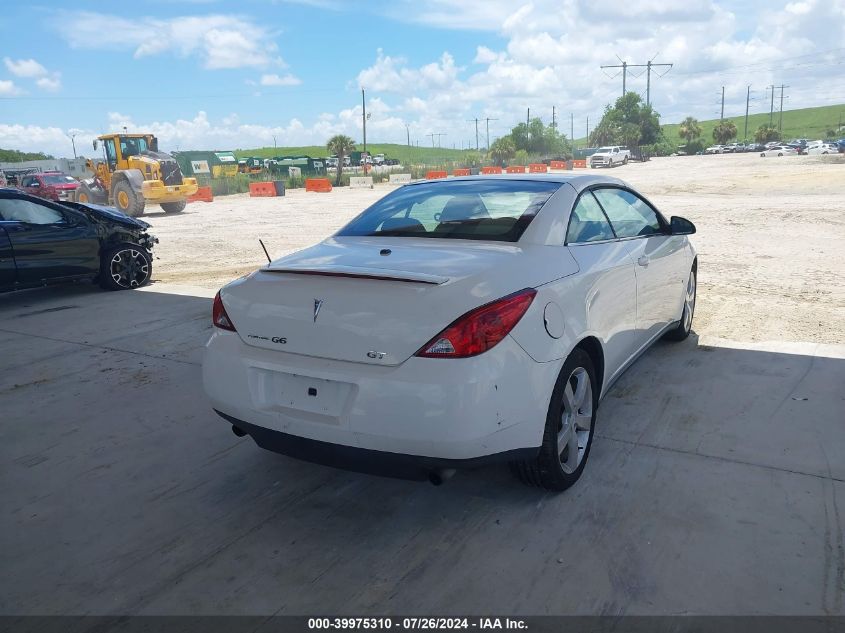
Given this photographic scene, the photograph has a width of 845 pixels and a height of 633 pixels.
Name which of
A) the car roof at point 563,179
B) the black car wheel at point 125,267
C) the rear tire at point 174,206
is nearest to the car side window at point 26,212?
the black car wheel at point 125,267

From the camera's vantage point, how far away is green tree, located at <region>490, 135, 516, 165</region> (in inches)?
3378

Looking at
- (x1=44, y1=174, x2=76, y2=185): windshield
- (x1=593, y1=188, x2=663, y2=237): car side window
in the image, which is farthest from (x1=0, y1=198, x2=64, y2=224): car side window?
(x1=44, y1=174, x2=76, y2=185): windshield

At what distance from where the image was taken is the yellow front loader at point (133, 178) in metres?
23.0

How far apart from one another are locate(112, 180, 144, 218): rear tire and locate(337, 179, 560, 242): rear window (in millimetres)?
20951

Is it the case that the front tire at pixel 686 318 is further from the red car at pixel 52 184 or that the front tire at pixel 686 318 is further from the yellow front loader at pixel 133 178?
the red car at pixel 52 184

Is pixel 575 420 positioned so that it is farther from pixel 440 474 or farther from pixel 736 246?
pixel 736 246

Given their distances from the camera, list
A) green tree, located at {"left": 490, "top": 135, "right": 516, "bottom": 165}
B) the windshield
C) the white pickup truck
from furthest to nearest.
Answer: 1. green tree, located at {"left": 490, "top": 135, "right": 516, "bottom": 165}
2. the white pickup truck
3. the windshield

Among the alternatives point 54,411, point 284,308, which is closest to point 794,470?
point 284,308

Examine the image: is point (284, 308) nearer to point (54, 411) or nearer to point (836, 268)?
point (54, 411)

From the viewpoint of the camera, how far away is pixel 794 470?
3.47m

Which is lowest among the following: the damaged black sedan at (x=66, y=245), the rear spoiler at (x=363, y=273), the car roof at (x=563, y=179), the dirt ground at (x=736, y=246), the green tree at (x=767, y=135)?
the dirt ground at (x=736, y=246)

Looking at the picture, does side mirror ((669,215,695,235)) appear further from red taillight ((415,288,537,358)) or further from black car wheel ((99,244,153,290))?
black car wheel ((99,244,153,290))

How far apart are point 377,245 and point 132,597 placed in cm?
203

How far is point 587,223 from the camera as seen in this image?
3889 mm
